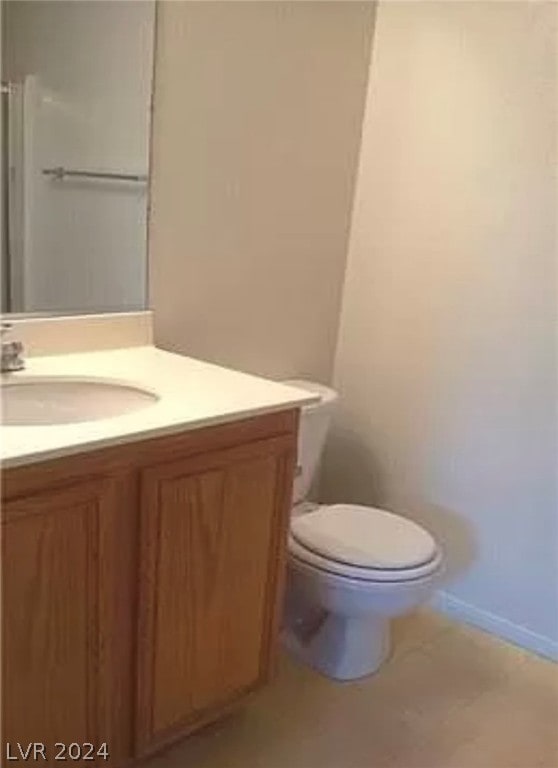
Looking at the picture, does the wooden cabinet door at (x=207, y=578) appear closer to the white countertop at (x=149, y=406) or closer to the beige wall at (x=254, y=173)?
the white countertop at (x=149, y=406)

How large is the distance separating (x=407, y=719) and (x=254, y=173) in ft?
4.57

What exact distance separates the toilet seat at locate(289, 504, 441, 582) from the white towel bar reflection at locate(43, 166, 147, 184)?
922mm

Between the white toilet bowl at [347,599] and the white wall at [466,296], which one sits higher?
the white wall at [466,296]

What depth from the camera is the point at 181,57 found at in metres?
2.02

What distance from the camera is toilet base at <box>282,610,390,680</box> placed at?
221 cm

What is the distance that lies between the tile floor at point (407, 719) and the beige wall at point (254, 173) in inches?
34.3

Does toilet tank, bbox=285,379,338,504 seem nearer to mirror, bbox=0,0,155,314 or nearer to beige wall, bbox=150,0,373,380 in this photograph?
beige wall, bbox=150,0,373,380

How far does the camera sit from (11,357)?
1.78 m

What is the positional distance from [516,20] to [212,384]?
122 centimetres

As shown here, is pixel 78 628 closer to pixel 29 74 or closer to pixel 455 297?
pixel 29 74

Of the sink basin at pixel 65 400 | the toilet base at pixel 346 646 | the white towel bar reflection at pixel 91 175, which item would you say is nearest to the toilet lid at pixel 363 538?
the toilet base at pixel 346 646

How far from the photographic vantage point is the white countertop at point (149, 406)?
141 centimetres

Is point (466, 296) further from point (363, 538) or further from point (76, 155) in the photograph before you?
point (76, 155)

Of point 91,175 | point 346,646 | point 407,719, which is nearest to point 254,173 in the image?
point 91,175
